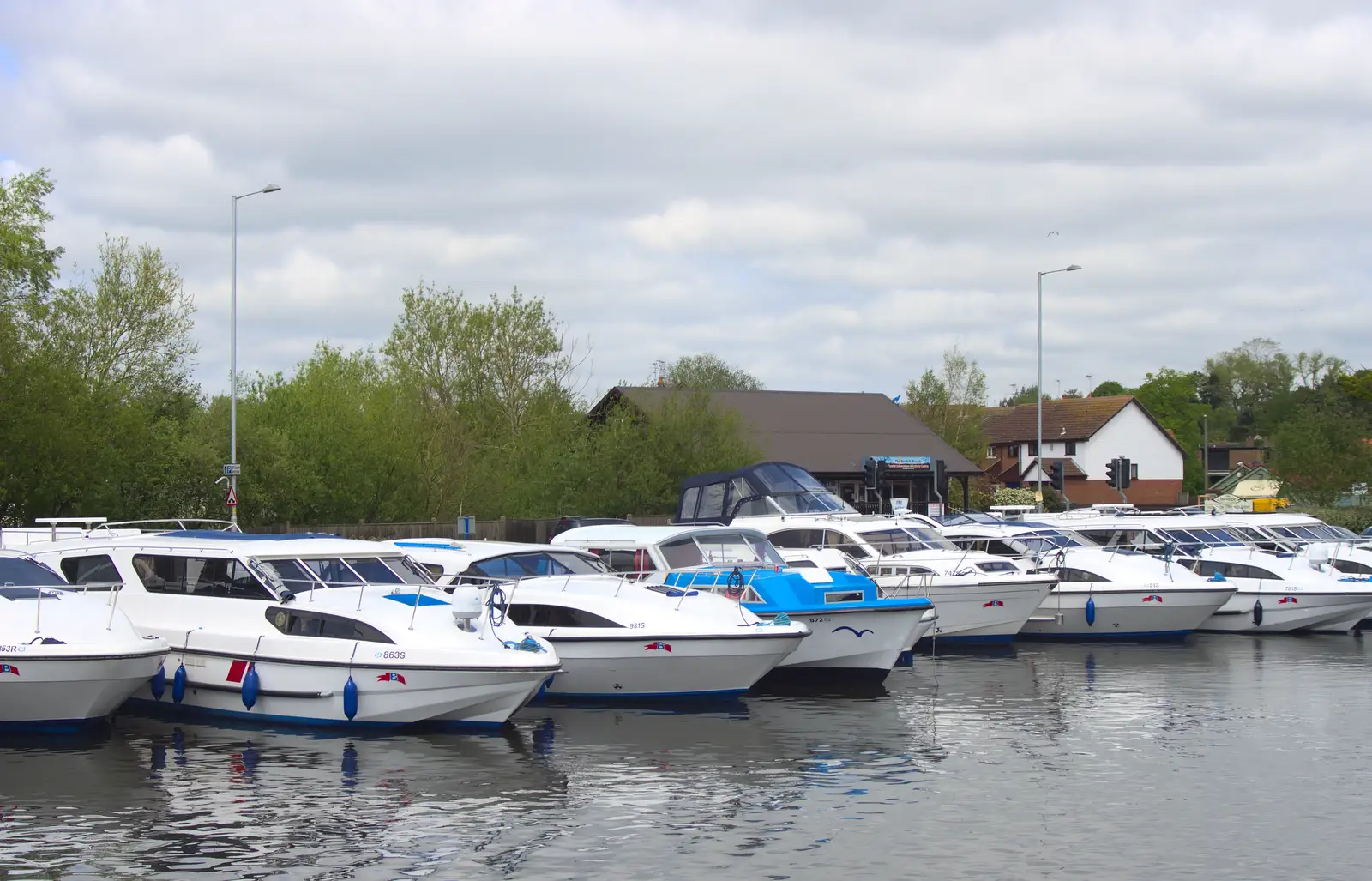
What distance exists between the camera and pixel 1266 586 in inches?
1230

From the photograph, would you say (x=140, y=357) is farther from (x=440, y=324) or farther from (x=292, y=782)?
(x=292, y=782)

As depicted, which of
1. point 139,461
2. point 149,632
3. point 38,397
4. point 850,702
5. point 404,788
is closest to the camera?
point 404,788

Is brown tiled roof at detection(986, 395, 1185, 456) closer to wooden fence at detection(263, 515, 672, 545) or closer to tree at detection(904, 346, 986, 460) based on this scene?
tree at detection(904, 346, 986, 460)

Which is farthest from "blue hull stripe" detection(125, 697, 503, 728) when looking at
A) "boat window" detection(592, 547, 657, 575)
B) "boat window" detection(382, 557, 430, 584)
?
"boat window" detection(592, 547, 657, 575)

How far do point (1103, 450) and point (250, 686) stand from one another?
72517 millimetres

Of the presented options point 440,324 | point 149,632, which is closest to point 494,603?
point 149,632

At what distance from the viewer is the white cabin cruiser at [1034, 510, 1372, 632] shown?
101 feet

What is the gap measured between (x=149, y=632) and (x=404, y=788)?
5.88 metres

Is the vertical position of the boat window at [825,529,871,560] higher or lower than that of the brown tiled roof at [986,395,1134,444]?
lower

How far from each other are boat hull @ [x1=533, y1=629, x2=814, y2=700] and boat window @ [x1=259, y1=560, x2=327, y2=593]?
304 centimetres

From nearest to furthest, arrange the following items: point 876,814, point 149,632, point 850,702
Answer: point 876,814
point 149,632
point 850,702

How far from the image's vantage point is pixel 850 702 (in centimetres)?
2091

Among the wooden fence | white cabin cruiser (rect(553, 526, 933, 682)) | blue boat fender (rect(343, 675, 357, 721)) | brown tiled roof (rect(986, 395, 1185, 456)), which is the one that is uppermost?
brown tiled roof (rect(986, 395, 1185, 456))

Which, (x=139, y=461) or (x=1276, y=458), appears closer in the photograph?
(x=139, y=461)
